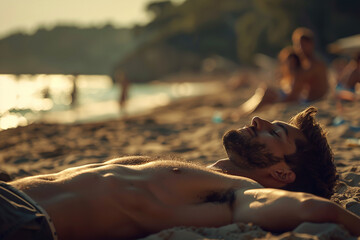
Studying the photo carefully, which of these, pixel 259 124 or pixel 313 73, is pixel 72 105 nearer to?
pixel 313 73

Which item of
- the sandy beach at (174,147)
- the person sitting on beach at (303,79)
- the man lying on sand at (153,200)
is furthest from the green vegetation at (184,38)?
the man lying on sand at (153,200)

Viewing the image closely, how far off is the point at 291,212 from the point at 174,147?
4424 mm

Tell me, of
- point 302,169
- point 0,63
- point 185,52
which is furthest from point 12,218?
point 0,63

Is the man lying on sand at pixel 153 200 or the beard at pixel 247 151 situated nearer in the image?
the man lying on sand at pixel 153 200

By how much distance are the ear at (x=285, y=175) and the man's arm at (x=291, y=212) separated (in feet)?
1.75

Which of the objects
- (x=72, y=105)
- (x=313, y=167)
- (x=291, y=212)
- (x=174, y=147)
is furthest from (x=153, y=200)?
(x=72, y=105)

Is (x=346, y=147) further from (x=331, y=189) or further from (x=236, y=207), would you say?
(x=236, y=207)

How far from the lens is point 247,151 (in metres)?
2.81

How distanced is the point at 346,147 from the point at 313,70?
11.5 ft

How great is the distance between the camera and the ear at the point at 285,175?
2789 millimetres

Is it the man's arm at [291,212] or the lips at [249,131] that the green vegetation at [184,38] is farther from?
the man's arm at [291,212]

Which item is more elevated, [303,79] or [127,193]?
[303,79]

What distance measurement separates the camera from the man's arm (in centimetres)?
208

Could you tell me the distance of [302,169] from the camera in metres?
2.82
